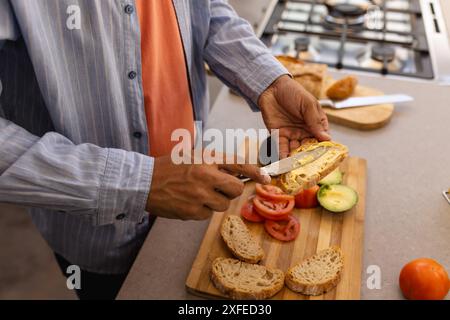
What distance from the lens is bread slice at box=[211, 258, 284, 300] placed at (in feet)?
3.59

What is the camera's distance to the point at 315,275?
1100mm

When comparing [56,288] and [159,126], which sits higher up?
[159,126]

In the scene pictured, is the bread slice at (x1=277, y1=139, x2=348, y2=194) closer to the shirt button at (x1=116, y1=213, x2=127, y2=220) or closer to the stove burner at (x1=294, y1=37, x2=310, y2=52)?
the shirt button at (x1=116, y1=213, x2=127, y2=220)

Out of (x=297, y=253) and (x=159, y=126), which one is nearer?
(x=297, y=253)

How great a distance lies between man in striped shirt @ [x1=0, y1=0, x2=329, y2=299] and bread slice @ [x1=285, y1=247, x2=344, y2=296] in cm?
24

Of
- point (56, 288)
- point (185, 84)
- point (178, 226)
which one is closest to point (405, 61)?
point (185, 84)

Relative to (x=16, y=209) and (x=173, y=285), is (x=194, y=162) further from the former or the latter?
(x=16, y=209)

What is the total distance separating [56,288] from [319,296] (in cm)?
190

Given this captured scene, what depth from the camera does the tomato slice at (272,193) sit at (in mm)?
1309

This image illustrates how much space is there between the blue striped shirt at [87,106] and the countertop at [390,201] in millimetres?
142

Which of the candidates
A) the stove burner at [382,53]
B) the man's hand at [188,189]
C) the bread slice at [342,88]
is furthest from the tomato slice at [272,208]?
the stove burner at [382,53]

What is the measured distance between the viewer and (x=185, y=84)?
4.55 feet

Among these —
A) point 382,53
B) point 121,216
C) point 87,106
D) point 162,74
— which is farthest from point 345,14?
point 121,216

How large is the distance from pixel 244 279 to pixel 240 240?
11 centimetres
